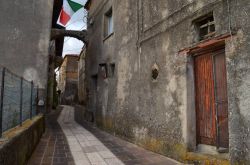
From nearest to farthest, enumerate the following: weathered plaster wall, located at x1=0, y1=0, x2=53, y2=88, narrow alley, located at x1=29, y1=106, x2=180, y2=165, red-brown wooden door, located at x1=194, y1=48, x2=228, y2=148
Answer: red-brown wooden door, located at x1=194, y1=48, x2=228, y2=148 → narrow alley, located at x1=29, y1=106, x2=180, y2=165 → weathered plaster wall, located at x1=0, y1=0, x2=53, y2=88

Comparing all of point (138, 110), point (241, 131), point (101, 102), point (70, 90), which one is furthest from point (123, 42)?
point (70, 90)

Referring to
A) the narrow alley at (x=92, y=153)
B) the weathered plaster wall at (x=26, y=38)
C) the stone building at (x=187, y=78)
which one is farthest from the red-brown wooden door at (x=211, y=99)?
the weathered plaster wall at (x=26, y=38)

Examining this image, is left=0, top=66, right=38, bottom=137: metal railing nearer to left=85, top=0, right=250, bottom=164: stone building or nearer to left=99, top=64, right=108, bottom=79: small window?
left=85, top=0, right=250, bottom=164: stone building

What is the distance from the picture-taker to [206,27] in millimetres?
5230

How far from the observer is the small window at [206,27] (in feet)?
16.5

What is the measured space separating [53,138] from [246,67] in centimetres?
677

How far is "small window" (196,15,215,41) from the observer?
16.5 feet

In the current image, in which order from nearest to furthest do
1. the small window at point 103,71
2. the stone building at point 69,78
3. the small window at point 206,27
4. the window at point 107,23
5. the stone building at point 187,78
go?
the stone building at point 187,78
the small window at point 206,27
the small window at point 103,71
the window at point 107,23
the stone building at point 69,78

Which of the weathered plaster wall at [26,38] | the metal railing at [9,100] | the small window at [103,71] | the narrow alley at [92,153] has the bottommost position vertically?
the narrow alley at [92,153]

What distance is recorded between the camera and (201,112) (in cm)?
530

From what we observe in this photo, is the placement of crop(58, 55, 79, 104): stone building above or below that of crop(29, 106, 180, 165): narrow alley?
above

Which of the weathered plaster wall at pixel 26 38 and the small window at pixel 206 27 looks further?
the weathered plaster wall at pixel 26 38

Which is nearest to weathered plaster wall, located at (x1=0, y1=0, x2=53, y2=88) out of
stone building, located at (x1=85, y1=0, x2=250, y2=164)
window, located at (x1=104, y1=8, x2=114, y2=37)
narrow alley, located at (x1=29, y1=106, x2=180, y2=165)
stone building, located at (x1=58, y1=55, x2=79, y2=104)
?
window, located at (x1=104, y1=8, x2=114, y2=37)

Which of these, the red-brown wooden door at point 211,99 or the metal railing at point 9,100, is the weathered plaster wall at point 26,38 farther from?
the red-brown wooden door at point 211,99
